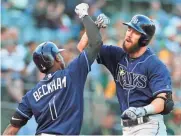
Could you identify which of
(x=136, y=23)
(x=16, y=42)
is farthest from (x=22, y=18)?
(x=136, y=23)

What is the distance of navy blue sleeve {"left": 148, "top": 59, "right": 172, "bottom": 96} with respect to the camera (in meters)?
6.88

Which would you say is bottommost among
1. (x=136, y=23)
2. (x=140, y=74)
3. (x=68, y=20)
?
(x=140, y=74)

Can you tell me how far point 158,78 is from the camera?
273 inches

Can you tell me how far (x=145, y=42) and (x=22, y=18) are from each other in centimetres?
719

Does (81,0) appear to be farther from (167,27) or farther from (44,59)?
(44,59)

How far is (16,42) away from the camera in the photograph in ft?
41.8

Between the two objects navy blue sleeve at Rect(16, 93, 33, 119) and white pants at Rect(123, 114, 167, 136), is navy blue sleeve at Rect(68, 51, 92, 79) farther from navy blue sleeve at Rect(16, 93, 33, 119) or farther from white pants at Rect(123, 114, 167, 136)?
white pants at Rect(123, 114, 167, 136)

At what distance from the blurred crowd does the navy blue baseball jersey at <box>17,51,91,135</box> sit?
3.90m

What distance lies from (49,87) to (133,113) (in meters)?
0.90

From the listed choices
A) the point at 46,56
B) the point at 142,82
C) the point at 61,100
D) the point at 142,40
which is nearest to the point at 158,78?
the point at 142,82

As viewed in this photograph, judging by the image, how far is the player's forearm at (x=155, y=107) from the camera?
6.77 m

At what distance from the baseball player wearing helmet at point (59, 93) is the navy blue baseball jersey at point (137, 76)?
0.55 m

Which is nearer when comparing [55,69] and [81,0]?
[55,69]

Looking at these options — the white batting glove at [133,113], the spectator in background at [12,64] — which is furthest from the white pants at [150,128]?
the spectator in background at [12,64]
